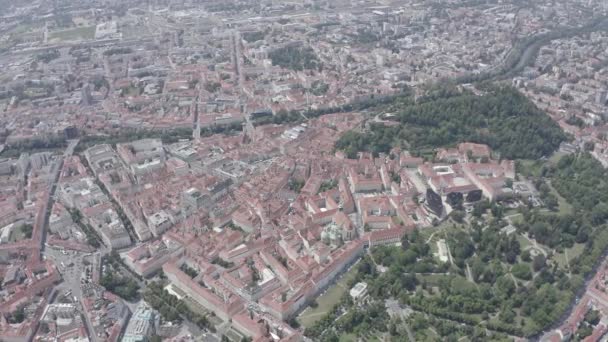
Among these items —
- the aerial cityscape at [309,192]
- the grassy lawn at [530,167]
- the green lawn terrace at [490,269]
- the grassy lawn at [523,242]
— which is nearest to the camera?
the green lawn terrace at [490,269]

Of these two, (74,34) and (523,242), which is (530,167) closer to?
(523,242)

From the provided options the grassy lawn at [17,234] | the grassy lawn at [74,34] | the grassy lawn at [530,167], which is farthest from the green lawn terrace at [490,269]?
the grassy lawn at [74,34]

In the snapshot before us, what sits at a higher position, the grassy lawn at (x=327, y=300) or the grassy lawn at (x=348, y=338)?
the grassy lawn at (x=348, y=338)

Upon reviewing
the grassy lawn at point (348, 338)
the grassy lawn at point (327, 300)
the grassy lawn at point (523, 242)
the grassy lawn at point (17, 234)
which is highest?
the grassy lawn at point (17, 234)

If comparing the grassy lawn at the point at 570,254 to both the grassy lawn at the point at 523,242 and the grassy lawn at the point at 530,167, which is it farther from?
the grassy lawn at the point at 530,167

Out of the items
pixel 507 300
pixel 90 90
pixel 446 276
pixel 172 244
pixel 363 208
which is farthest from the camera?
pixel 90 90

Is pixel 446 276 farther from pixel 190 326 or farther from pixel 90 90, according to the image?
pixel 90 90

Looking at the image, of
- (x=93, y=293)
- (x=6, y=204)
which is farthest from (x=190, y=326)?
(x=6, y=204)
